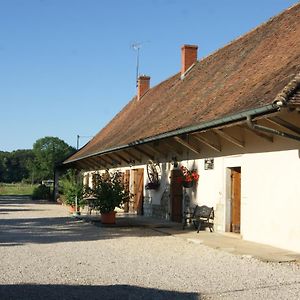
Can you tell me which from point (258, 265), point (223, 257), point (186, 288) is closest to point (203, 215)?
point (223, 257)

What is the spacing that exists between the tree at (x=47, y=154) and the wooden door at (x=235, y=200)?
78031mm

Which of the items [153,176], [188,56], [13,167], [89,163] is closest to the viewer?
[153,176]

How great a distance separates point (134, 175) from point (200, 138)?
308 inches

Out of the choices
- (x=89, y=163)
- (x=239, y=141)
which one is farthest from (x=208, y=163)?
(x=89, y=163)

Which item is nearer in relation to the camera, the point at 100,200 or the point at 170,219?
the point at 100,200

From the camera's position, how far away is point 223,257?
9242mm

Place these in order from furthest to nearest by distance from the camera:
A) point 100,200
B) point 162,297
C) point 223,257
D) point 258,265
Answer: point 100,200 < point 223,257 < point 258,265 < point 162,297

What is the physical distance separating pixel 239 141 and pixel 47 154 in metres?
92.0

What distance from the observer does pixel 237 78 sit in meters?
13.7

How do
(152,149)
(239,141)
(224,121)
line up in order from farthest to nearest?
(152,149), (239,141), (224,121)

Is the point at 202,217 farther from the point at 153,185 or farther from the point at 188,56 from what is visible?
the point at 188,56

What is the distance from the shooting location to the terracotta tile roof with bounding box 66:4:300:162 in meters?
10.6

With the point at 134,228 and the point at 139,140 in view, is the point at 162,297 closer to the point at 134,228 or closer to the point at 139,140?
the point at 134,228

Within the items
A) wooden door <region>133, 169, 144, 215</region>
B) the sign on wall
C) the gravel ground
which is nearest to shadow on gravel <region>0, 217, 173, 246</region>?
the gravel ground
